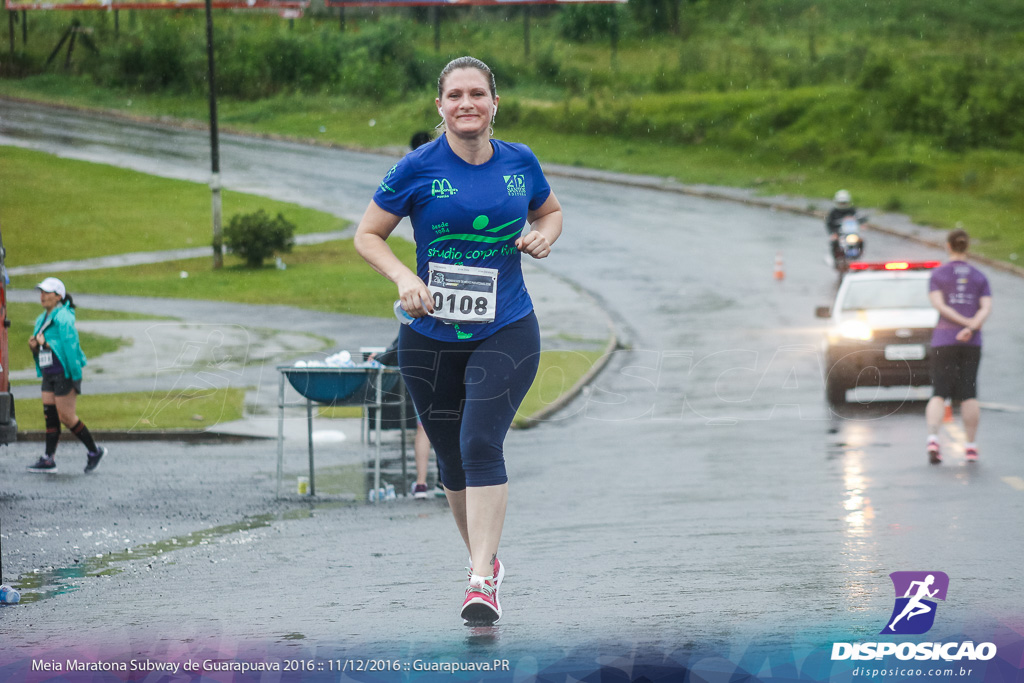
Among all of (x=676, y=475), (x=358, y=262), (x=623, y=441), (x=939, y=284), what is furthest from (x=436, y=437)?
(x=358, y=262)

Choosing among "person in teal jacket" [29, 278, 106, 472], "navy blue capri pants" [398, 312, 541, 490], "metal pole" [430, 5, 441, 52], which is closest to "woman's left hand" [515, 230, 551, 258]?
"navy blue capri pants" [398, 312, 541, 490]

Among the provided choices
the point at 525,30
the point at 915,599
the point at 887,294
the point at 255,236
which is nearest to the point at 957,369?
the point at 887,294

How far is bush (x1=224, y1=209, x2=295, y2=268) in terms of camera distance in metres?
33.5

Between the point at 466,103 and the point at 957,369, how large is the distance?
7.84m

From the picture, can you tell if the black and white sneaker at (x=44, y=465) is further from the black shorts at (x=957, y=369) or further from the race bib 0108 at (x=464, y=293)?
the race bib 0108 at (x=464, y=293)

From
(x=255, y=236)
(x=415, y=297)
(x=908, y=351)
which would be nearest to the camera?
(x=415, y=297)

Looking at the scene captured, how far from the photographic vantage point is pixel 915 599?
18.6 ft

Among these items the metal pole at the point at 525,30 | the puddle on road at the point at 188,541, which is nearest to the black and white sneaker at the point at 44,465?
the puddle on road at the point at 188,541

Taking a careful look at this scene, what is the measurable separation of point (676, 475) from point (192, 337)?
1239cm

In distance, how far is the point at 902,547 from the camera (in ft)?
24.9

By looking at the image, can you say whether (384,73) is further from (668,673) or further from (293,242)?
(668,673)

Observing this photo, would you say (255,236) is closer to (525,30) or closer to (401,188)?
(525,30)

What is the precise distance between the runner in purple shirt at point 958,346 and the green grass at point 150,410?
7636mm

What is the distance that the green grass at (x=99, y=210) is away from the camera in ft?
117
